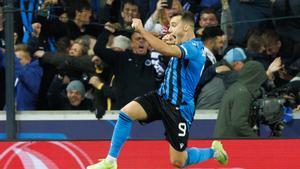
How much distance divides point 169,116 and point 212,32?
6.05 feet

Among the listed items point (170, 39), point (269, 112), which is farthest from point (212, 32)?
point (170, 39)

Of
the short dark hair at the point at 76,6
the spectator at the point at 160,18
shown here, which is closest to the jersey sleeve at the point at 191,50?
the spectator at the point at 160,18

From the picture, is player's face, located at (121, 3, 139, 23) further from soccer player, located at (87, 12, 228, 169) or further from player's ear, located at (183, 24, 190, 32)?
player's ear, located at (183, 24, 190, 32)

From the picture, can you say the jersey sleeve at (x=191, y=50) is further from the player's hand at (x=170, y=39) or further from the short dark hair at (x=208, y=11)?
the short dark hair at (x=208, y=11)

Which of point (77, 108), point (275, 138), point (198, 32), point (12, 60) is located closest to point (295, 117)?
point (275, 138)

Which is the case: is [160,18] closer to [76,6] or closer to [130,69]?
[130,69]

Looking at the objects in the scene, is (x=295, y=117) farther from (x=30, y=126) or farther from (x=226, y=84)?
(x=30, y=126)

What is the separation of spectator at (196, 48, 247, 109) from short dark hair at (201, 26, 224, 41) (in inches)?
9.6

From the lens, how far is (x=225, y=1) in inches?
368

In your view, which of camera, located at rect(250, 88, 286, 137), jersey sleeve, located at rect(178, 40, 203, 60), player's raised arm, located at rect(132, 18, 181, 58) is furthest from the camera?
camera, located at rect(250, 88, 286, 137)

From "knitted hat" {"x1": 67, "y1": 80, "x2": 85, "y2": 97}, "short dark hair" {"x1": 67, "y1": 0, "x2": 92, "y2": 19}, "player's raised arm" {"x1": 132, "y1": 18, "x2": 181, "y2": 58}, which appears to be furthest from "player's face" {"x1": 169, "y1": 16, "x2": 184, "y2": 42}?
"short dark hair" {"x1": 67, "y1": 0, "x2": 92, "y2": 19}

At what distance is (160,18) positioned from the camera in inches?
362

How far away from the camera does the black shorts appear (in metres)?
7.61

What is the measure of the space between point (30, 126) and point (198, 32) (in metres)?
2.17
